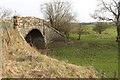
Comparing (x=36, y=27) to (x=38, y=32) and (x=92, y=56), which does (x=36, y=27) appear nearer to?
(x=38, y=32)

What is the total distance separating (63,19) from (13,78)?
899 inches

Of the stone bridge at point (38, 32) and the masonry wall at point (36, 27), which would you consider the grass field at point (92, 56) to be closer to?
the stone bridge at point (38, 32)

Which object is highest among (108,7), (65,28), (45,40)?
(108,7)

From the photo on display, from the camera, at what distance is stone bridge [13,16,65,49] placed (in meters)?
13.3

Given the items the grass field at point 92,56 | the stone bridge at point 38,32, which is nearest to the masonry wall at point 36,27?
the stone bridge at point 38,32

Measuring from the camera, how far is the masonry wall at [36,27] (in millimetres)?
11945

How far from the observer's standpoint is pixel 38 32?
61.6ft

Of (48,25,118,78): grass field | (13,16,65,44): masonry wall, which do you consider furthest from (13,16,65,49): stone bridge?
(48,25,118,78): grass field

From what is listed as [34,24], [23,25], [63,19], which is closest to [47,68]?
[23,25]

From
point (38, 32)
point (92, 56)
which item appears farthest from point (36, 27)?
point (92, 56)

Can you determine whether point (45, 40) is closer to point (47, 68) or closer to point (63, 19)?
point (63, 19)

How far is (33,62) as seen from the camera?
625cm

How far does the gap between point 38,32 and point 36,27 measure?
7.19 feet

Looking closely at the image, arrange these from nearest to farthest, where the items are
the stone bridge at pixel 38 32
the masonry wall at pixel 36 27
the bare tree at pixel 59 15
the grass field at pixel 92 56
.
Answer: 1. the grass field at pixel 92 56
2. the masonry wall at pixel 36 27
3. the stone bridge at pixel 38 32
4. the bare tree at pixel 59 15
